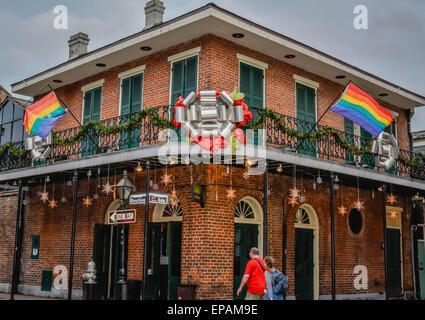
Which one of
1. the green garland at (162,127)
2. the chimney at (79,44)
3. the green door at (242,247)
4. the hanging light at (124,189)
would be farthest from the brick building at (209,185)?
the chimney at (79,44)

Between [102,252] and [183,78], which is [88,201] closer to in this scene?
[102,252]

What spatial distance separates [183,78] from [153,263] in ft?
16.0

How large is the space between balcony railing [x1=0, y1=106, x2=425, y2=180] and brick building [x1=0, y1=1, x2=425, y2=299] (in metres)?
0.07

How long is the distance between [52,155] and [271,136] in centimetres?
639

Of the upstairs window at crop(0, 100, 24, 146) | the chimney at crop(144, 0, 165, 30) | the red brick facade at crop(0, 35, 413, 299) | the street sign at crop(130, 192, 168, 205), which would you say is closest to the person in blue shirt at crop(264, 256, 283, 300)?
the red brick facade at crop(0, 35, 413, 299)

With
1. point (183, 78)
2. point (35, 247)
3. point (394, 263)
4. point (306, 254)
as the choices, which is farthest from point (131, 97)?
point (394, 263)

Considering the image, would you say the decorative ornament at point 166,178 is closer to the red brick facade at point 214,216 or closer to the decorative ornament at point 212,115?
the red brick facade at point 214,216

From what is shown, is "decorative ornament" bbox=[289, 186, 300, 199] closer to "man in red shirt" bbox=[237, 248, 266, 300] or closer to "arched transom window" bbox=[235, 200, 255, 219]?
"arched transom window" bbox=[235, 200, 255, 219]

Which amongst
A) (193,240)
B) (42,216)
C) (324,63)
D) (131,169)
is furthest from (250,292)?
Answer: (42,216)

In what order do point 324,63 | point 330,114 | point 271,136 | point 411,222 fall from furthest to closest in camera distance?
point 411,222 → point 330,114 → point 324,63 → point 271,136

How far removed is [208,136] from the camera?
1160cm

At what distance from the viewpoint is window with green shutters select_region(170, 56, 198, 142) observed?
13773mm

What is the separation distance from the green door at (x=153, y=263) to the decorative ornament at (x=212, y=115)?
3606 millimetres

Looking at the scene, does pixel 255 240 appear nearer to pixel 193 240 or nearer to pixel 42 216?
pixel 193 240
